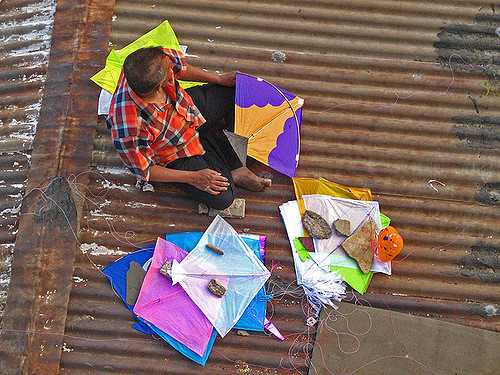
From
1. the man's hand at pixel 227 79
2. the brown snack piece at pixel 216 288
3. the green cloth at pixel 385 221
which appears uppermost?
the man's hand at pixel 227 79

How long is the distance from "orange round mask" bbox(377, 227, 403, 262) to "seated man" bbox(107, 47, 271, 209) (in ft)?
2.14

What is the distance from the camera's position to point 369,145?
2840 millimetres

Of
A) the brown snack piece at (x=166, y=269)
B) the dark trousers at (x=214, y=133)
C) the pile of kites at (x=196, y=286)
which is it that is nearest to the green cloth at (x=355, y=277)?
the pile of kites at (x=196, y=286)

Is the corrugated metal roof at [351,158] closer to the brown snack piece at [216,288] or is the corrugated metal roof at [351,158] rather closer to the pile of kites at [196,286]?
the pile of kites at [196,286]

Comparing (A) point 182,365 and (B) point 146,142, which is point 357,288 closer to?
(A) point 182,365

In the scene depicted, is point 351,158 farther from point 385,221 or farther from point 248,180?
point 248,180

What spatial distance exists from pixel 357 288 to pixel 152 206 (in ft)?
3.73

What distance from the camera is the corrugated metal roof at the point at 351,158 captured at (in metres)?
2.55

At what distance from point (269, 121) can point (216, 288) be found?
3.09 ft

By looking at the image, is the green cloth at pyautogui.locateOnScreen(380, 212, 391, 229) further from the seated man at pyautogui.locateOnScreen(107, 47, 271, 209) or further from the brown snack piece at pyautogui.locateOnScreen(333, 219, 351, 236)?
the seated man at pyautogui.locateOnScreen(107, 47, 271, 209)

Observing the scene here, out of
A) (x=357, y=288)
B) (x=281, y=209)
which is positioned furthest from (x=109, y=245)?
(x=357, y=288)

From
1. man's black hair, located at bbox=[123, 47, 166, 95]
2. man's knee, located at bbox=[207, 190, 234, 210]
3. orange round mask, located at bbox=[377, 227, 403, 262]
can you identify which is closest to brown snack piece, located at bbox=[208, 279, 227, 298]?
man's knee, located at bbox=[207, 190, 234, 210]

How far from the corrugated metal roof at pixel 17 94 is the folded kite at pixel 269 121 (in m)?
1.14

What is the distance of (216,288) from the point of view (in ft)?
8.40
